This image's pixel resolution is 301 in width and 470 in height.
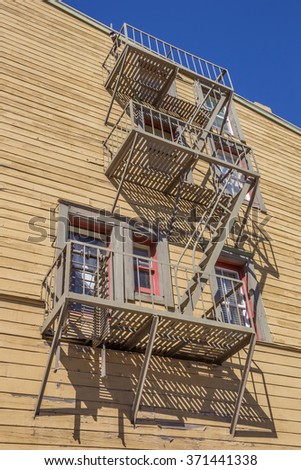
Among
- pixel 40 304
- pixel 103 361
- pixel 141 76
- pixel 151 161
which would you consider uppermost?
pixel 141 76

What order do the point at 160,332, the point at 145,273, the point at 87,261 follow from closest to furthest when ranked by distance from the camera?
the point at 160,332
the point at 87,261
the point at 145,273

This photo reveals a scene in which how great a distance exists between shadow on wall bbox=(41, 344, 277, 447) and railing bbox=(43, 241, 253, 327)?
0.87m

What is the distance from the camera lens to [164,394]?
7.93 m

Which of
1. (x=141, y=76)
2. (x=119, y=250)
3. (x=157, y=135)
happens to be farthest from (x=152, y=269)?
(x=141, y=76)

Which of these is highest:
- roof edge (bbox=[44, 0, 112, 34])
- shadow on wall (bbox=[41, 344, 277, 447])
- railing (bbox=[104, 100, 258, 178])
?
roof edge (bbox=[44, 0, 112, 34])

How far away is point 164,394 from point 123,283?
2046 millimetres

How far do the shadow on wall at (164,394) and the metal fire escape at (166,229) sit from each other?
0.69 feet

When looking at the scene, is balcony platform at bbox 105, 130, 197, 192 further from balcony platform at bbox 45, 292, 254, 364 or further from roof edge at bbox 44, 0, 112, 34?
roof edge at bbox 44, 0, 112, 34

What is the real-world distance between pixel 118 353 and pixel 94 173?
160 inches

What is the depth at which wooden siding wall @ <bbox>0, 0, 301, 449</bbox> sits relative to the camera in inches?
274

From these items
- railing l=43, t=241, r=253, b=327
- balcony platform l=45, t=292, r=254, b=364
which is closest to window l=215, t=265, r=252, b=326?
A: railing l=43, t=241, r=253, b=327

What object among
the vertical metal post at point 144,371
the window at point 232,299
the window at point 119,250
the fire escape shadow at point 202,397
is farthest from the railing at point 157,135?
the fire escape shadow at point 202,397

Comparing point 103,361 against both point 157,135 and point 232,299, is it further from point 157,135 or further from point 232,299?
point 157,135

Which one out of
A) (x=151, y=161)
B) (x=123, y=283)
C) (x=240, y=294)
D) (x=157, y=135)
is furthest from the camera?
(x=157, y=135)
